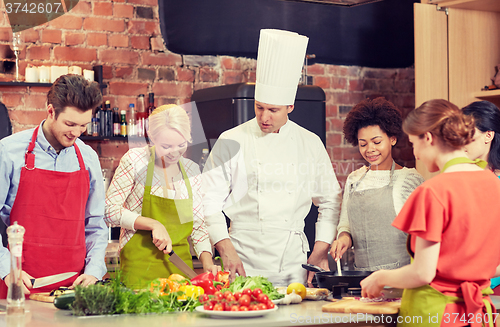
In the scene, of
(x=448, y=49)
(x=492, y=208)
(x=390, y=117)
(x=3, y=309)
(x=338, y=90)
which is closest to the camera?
(x=492, y=208)

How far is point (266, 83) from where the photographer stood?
Result: 2.45 meters

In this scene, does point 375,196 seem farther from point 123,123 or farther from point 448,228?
point 123,123

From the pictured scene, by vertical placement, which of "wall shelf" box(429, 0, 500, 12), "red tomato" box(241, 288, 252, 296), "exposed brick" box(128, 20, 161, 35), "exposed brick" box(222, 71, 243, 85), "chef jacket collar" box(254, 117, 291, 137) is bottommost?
"red tomato" box(241, 288, 252, 296)

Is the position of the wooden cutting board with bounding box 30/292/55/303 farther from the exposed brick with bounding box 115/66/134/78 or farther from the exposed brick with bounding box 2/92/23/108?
the exposed brick with bounding box 115/66/134/78

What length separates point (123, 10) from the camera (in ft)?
11.6

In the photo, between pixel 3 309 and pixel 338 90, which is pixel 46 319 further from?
pixel 338 90

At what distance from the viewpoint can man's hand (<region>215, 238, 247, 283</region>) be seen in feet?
7.26

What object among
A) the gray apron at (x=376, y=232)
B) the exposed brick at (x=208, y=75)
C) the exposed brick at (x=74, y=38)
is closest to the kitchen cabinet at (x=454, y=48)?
the gray apron at (x=376, y=232)

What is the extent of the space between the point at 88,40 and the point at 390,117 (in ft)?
6.73

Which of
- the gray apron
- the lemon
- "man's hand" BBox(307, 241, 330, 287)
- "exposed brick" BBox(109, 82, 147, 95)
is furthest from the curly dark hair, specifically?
"exposed brick" BBox(109, 82, 147, 95)

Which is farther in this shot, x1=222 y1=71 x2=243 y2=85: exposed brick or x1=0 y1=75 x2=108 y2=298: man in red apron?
x1=222 y1=71 x2=243 y2=85: exposed brick

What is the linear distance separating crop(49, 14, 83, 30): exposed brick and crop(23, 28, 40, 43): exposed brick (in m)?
0.10

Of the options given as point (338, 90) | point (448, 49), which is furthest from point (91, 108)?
point (338, 90)

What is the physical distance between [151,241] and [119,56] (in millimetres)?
1666
